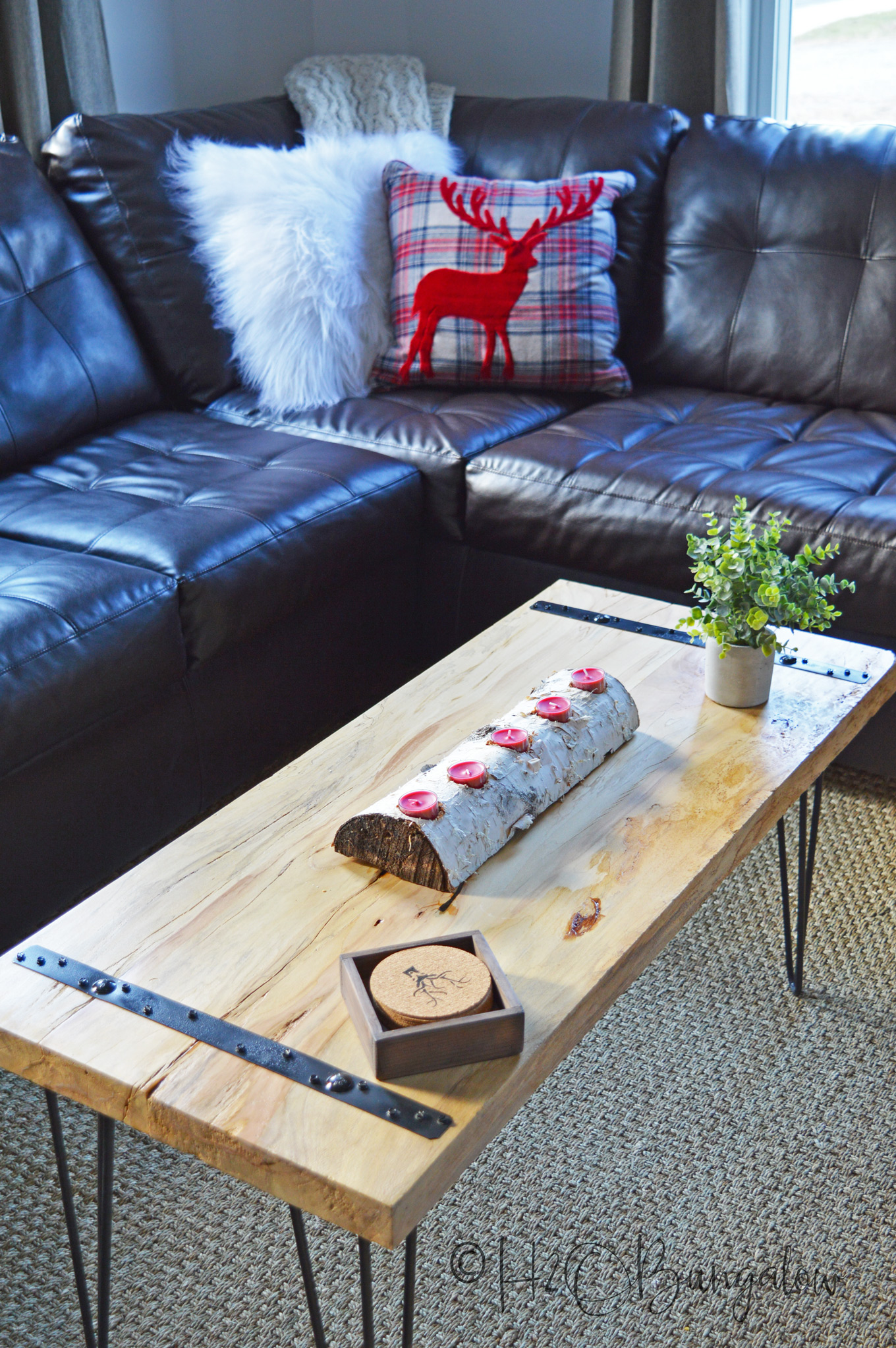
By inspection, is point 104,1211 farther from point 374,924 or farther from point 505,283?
point 505,283

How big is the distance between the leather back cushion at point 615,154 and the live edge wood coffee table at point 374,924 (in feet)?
4.41

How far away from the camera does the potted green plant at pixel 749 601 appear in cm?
133

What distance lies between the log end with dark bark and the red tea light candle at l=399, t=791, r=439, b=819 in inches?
0.4

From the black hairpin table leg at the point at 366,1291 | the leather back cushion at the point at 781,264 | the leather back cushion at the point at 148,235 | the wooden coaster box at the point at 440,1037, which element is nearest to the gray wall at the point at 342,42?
the leather back cushion at the point at 148,235

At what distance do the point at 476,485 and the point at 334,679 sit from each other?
1.39ft

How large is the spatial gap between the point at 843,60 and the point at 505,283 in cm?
118

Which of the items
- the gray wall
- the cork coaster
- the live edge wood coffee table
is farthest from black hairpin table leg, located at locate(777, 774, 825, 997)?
the gray wall

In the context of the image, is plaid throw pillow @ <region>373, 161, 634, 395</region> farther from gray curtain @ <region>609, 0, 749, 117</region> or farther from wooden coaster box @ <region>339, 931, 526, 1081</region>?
wooden coaster box @ <region>339, 931, 526, 1081</region>

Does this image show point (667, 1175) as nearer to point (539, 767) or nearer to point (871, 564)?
point (539, 767)

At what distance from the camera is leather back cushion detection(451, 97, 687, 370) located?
2578 millimetres

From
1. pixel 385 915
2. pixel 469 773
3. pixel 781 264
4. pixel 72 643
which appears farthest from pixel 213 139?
pixel 385 915

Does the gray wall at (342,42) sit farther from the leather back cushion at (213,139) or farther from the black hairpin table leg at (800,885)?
the black hairpin table leg at (800,885)

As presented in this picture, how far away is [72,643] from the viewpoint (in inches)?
63.0

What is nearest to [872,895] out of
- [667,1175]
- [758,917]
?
[758,917]
